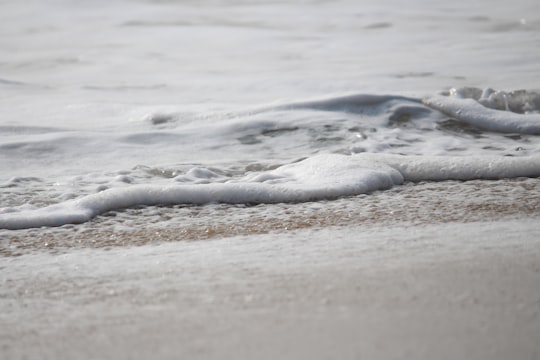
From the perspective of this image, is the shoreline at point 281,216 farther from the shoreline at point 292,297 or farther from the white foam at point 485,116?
the white foam at point 485,116

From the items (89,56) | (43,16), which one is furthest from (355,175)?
(43,16)

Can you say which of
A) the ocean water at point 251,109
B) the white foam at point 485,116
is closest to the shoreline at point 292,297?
the ocean water at point 251,109

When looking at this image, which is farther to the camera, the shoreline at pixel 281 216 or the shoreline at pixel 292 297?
the shoreline at pixel 281 216

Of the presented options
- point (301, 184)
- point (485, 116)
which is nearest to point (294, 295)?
point (301, 184)

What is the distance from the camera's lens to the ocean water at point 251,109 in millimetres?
3018

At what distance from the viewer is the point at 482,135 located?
397cm

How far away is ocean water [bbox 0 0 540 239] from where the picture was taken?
3018mm

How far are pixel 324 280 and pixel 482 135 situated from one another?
226cm

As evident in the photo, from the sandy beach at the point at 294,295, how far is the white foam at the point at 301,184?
42cm

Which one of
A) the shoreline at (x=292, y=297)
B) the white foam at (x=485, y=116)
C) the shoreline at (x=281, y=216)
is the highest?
the white foam at (x=485, y=116)

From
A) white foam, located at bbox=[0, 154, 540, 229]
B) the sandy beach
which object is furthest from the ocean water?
the sandy beach

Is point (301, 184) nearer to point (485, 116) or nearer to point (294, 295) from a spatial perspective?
point (294, 295)

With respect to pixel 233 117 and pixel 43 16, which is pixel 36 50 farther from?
pixel 233 117

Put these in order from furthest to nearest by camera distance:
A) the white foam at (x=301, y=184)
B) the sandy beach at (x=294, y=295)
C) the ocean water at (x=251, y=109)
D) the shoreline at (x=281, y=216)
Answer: the ocean water at (x=251, y=109) → the white foam at (x=301, y=184) → the shoreline at (x=281, y=216) → the sandy beach at (x=294, y=295)
